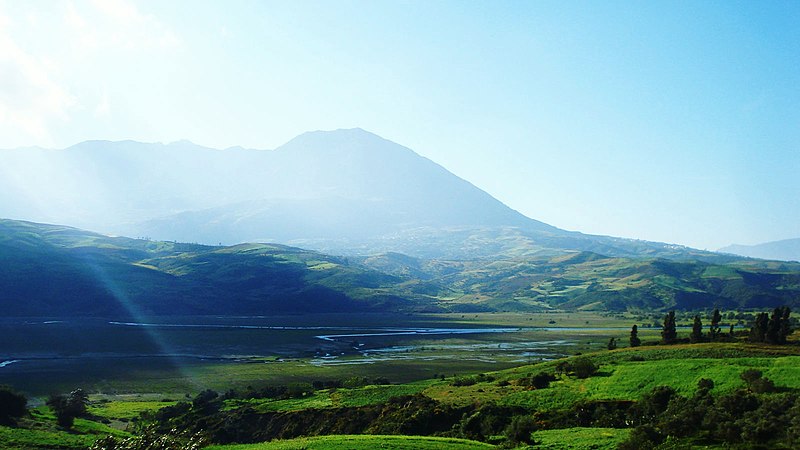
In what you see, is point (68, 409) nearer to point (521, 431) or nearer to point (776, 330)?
point (521, 431)

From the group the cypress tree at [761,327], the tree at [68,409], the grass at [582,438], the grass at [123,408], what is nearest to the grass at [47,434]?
the tree at [68,409]

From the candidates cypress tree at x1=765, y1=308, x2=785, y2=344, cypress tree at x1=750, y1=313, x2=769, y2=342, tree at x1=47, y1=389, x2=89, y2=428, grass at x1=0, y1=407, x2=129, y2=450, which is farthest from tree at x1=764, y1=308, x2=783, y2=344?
tree at x1=47, y1=389, x2=89, y2=428

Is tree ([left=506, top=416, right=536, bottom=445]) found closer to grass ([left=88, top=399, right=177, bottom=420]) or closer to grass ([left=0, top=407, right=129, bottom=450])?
grass ([left=0, top=407, right=129, bottom=450])

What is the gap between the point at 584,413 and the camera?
43156mm

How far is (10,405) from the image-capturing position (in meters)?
61.2

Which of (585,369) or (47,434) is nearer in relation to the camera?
(585,369)

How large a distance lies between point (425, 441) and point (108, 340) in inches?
6274

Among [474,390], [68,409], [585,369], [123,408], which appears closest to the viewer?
[585,369]

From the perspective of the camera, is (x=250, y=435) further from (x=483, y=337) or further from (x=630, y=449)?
(x=483, y=337)

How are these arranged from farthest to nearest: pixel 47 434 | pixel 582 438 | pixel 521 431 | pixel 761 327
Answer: pixel 761 327 → pixel 47 434 → pixel 521 431 → pixel 582 438

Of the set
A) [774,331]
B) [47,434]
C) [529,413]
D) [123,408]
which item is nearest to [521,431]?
[529,413]

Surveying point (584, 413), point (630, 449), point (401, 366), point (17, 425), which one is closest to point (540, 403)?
point (584, 413)

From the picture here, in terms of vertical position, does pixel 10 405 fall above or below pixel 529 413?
below

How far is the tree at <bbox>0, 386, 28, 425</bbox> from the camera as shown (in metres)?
60.1
